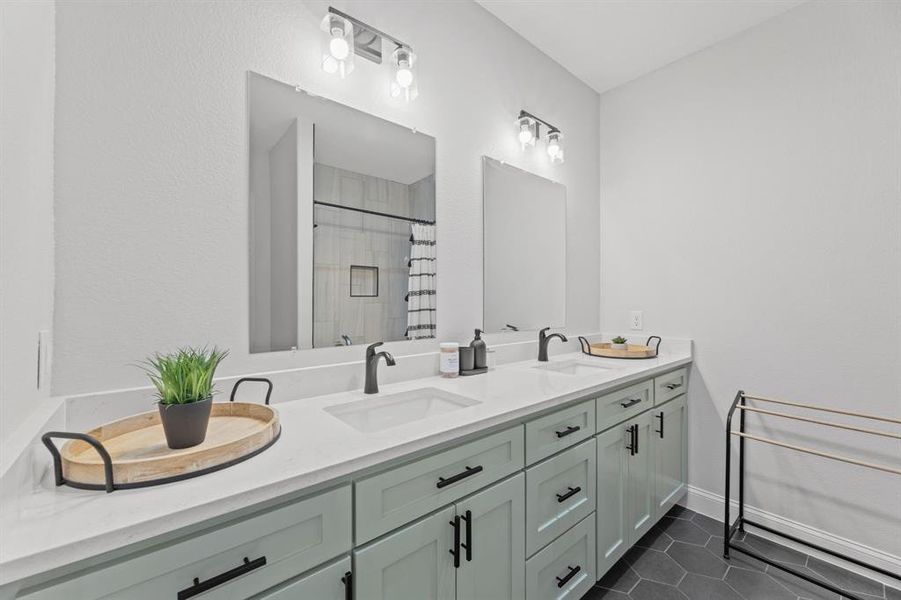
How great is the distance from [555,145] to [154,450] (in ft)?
7.51

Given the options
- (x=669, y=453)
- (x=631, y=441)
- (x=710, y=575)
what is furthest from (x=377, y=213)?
(x=710, y=575)

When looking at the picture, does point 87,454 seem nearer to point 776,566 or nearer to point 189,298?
point 189,298

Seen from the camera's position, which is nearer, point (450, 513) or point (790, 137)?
point (450, 513)

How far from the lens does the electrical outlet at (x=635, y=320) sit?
255cm

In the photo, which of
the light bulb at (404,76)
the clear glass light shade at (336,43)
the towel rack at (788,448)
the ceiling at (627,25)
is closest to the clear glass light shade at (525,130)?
the ceiling at (627,25)

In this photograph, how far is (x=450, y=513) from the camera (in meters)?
1.06

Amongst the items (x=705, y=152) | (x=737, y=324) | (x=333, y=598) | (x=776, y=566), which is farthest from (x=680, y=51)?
(x=333, y=598)

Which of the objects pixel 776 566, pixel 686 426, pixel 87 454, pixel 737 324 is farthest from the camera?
pixel 686 426

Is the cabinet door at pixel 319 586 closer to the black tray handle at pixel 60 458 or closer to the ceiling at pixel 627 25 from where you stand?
the black tray handle at pixel 60 458

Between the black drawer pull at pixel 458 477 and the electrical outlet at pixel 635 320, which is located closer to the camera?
the black drawer pull at pixel 458 477

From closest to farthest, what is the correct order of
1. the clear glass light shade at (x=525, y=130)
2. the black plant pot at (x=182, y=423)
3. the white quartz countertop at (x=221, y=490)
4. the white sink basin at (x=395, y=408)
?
1. the white quartz countertop at (x=221, y=490)
2. the black plant pot at (x=182, y=423)
3. the white sink basin at (x=395, y=408)
4. the clear glass light shade at (x=525, y=130)

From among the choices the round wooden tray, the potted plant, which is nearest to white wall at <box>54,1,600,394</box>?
the round wooden tray

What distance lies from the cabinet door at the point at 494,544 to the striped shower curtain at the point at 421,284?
2.38 ft

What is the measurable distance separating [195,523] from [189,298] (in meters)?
0.70
